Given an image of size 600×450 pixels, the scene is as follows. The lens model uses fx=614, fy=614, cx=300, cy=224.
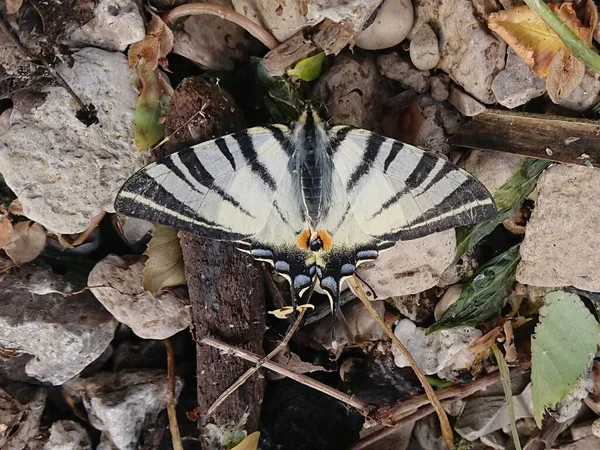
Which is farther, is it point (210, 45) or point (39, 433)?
point (39, 433)

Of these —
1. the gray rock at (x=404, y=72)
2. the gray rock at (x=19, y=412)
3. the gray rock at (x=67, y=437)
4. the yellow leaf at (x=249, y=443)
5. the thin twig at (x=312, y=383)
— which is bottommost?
the gray rock at (x=67, y=437)

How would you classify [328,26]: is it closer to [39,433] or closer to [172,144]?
[172,144]

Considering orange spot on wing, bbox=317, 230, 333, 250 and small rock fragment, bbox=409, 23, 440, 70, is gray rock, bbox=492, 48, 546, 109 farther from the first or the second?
orange spot on wing, bbox=317, 230, 333, 250

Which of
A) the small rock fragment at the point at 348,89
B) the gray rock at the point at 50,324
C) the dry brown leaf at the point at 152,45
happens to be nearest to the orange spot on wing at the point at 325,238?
the small rock fragment at the point at 348,89

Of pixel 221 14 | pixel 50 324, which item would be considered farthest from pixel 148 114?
pixel 50 324

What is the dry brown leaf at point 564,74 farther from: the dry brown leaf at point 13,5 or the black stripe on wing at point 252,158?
the dry brown leaf at point 13,5

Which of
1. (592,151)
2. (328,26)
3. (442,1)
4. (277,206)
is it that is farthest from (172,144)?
(592,151)

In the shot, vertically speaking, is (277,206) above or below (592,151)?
below
